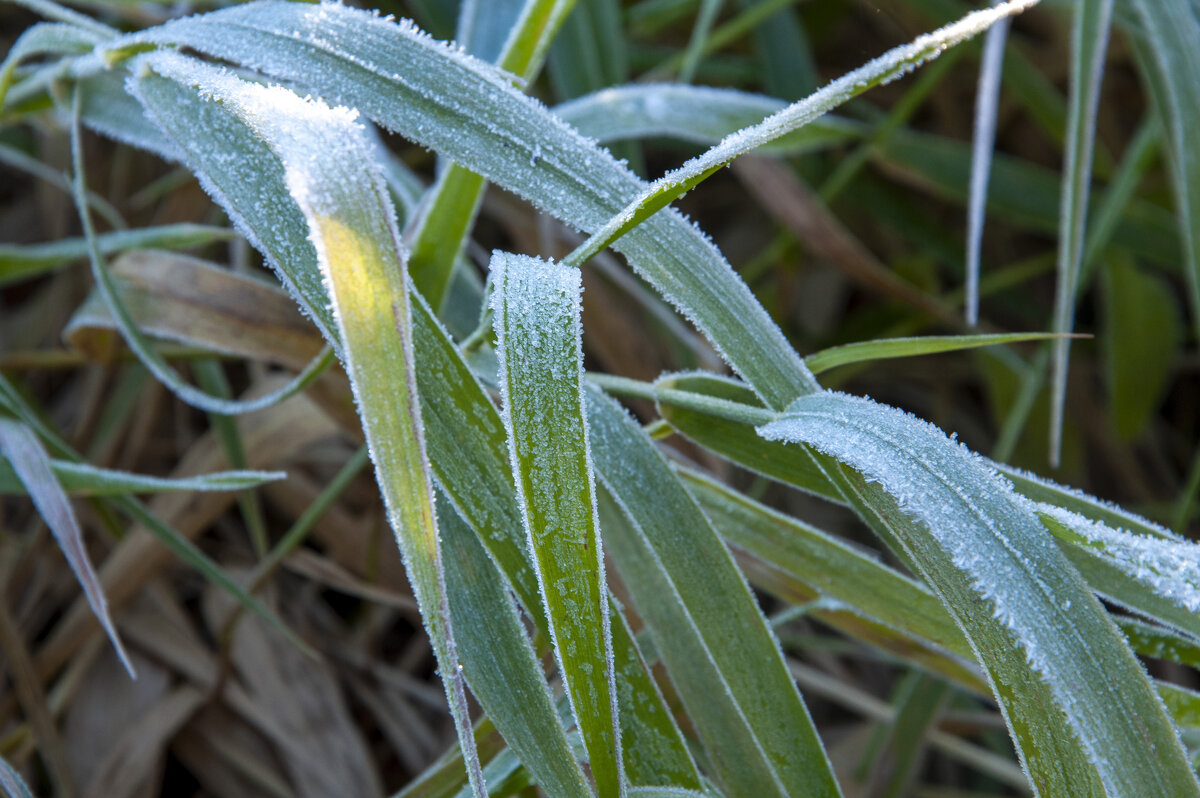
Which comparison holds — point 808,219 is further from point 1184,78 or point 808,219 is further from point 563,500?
point 563,500

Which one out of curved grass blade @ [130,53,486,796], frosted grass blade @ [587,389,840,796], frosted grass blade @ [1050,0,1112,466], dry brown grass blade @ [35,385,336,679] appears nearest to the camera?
curved grass blade @ [130,53,486,796]

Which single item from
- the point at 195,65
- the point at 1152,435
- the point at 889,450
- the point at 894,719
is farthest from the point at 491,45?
the point at 1152,435

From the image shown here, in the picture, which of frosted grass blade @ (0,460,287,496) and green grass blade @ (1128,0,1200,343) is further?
green grass blade @ (1128,0,1200,343)

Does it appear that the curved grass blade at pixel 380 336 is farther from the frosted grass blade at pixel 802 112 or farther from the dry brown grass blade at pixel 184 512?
the dry brown grass blade at pixel 184 512

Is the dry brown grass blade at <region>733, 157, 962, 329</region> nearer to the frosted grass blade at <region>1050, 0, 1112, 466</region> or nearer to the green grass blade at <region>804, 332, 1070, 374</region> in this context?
the frosted grass blade at <region>1050, 0, 1112, 466</region>

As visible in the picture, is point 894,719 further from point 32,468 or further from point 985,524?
point 32,468

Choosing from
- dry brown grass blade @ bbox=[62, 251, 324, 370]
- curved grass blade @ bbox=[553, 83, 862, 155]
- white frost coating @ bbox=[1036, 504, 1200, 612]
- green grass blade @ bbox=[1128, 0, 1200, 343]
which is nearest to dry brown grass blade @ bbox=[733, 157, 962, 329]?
curved grass blade @ bbox=[553, 83, 862, 155]
